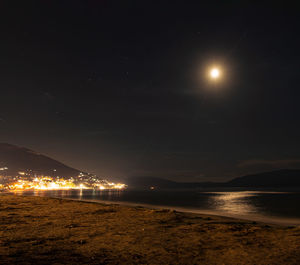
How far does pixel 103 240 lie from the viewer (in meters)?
9.21

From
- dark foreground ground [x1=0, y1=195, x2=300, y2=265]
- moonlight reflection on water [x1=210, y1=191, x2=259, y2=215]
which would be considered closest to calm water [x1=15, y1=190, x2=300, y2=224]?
moonlight reflection on water [x1=210, y1=191, x2=259, y2=215]

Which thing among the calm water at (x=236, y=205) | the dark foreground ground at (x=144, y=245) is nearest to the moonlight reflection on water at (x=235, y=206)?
the calm water at (x=236, y=205)

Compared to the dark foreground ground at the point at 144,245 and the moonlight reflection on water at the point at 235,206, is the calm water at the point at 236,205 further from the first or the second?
the dark foreground ground at the point at 144,245

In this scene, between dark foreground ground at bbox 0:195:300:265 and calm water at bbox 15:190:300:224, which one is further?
calm water at bbox 15:190:300:224

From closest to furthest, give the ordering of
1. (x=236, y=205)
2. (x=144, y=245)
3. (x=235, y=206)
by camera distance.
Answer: (x=144, y=245) < (x=235, y=206) < (x=236, y=205)

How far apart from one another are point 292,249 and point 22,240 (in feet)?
30.5

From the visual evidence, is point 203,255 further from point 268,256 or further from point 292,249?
point 292,249

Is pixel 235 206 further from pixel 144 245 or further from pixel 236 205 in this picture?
pixel 144 245

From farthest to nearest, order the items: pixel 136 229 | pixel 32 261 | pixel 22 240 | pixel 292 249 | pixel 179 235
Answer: pixel 136 229, pixel 179 235, pixel 22 240, pixel 292 249, pixel 32 261

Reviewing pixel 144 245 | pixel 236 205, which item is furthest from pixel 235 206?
pixel 144 245

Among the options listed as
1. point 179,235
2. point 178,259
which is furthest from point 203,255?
point 179,235

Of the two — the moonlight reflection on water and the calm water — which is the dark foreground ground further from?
the moonlight reflection on water

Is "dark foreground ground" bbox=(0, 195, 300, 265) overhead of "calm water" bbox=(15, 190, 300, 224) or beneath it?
overhead

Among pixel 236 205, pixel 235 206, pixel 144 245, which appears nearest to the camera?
pixel 144 245
